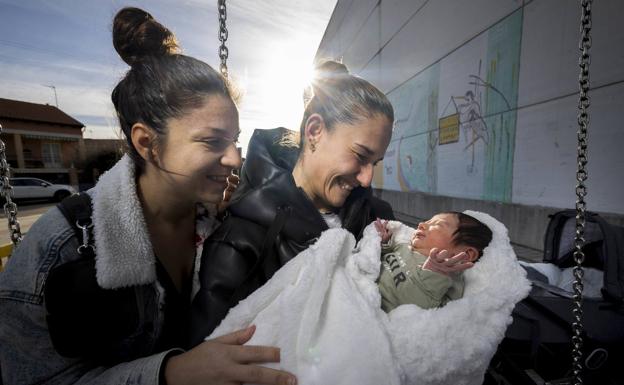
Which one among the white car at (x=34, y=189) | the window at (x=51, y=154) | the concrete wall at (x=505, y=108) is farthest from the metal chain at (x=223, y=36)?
the window at (x=51, y=154)

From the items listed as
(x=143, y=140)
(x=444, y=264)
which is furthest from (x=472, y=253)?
(x=143, y=140)

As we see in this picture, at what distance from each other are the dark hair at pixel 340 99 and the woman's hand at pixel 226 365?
1.09m

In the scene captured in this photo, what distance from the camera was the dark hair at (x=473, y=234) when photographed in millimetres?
1540

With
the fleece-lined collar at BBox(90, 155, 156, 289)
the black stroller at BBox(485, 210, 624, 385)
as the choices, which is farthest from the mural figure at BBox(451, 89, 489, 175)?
the fleece-lined collar at BBox(90, 155, 156, 289)

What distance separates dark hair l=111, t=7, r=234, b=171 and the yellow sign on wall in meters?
5.43

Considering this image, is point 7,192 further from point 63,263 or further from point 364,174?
point 364,174

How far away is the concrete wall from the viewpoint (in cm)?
318

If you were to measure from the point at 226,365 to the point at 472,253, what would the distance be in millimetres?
1342

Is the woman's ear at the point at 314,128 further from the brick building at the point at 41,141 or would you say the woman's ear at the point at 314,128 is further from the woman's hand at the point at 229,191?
the brick building at the point at 41,141

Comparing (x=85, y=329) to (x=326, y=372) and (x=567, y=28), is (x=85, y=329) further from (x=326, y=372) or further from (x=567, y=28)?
(x=567, y=28)

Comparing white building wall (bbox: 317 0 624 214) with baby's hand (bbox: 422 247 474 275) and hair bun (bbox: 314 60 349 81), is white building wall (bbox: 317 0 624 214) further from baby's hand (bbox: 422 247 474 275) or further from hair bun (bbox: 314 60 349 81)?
hair bun (bbox: 314 60 349 81)

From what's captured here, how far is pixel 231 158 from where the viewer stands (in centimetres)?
125

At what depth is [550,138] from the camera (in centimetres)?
373

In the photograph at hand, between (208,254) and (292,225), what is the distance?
0.43 meters
